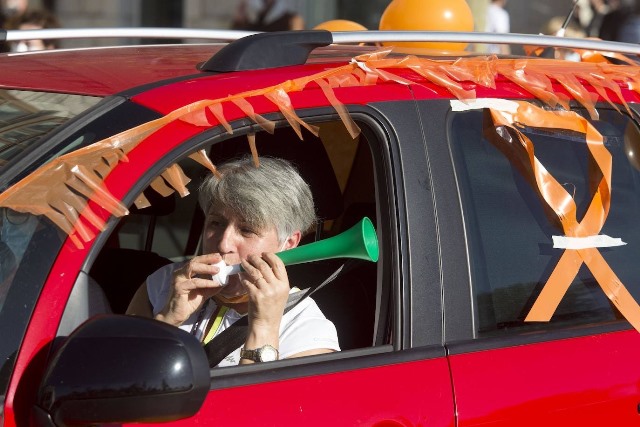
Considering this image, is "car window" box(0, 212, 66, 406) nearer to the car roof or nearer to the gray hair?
the car roof

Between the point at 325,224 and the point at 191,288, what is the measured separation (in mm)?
737

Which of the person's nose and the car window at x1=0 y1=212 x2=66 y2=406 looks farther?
the person's nose

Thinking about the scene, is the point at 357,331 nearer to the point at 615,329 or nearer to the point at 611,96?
the point at 615,329

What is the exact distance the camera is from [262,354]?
241 centimetres

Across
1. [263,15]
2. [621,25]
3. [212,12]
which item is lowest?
[212,12]

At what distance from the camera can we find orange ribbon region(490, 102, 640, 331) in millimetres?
2686

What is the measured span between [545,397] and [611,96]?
2.68 feet

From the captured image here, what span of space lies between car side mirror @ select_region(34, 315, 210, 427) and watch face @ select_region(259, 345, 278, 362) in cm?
46

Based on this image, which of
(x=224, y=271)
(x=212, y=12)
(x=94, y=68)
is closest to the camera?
(x=224, y=271)

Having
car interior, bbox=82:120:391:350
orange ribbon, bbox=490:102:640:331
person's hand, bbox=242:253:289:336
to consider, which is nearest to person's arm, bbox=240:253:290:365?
person's hand, bbox=242:253:289:336

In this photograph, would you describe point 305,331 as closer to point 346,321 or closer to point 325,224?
point 346,321

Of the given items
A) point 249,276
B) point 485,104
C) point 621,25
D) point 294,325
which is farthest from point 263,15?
point 249,276

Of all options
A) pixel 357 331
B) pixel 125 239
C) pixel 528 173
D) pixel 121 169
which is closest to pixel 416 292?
pixel 357 331

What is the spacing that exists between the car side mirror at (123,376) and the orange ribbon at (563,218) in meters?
0.98
